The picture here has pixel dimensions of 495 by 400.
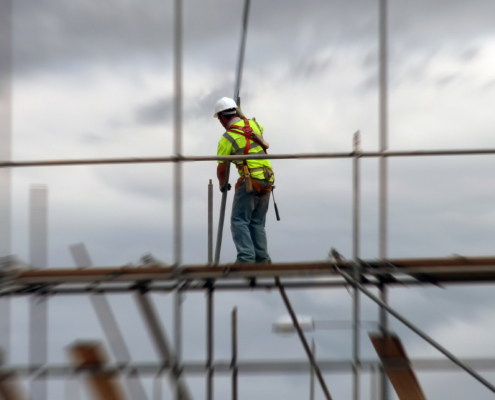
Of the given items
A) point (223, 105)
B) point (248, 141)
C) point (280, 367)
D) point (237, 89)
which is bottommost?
point (280, 367)

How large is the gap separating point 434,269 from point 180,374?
7.72 ft

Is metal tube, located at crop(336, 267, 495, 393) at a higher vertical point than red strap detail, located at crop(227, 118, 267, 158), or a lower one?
lower

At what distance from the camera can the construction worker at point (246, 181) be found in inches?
299

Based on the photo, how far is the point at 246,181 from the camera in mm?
7672

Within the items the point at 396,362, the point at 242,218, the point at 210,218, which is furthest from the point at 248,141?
the point at 396,362

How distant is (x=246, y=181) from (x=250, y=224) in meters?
0.55

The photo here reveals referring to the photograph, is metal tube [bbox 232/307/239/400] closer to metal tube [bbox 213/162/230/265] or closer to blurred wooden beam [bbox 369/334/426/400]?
metal tube [bbox 213/162/230/265]

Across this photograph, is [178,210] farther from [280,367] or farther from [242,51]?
[242,51]

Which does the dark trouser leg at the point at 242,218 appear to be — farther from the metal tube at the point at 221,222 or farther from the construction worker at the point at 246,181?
the metal tube at the point at 221,222

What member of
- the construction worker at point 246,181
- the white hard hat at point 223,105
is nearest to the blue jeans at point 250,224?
the construction worker at point 246,181

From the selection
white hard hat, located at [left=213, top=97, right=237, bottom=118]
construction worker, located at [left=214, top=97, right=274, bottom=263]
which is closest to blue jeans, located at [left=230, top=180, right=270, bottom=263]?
construction worker, located at [left=214, top=97, right=274, bottom=263]

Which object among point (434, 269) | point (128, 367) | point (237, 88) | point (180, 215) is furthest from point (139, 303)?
point (237, 88)

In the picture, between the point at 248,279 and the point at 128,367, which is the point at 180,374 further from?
the point at 248,279

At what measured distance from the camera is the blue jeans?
24.9ft
